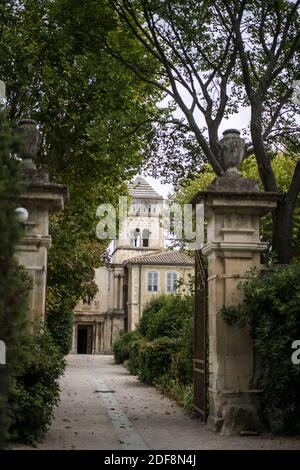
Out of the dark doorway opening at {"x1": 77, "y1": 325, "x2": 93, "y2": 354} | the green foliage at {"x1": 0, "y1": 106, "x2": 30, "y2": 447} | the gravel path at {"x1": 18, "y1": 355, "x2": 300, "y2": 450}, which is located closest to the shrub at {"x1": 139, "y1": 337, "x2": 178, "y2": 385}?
the gravel path at {"x1": 18, "y1": 355, "x2": 300, "y2": 450}

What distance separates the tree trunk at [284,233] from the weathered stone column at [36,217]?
4314mm

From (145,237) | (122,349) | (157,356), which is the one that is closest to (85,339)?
(145,237)

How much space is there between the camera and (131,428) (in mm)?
9727

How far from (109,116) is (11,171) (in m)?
9.06

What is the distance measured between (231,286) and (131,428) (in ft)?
9.34

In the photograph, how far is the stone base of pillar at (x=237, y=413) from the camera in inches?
355

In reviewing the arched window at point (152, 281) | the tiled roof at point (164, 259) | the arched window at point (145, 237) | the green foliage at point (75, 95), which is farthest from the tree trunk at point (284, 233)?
the arched window at point (145, 237)

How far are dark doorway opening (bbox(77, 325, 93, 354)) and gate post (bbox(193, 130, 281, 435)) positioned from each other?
4610 centimetres

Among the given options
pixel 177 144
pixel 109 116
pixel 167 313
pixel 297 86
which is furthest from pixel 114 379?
pixel 297 86

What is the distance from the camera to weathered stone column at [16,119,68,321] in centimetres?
905

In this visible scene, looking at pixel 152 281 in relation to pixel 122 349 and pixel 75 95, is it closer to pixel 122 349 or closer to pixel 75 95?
pixel 122 349

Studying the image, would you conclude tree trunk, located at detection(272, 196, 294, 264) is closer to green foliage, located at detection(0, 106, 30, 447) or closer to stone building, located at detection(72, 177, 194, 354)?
green foliage, located at detection(0, 106, 30, 447)

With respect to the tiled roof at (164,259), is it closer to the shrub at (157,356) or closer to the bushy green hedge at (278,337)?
the shrub at (157,356)
